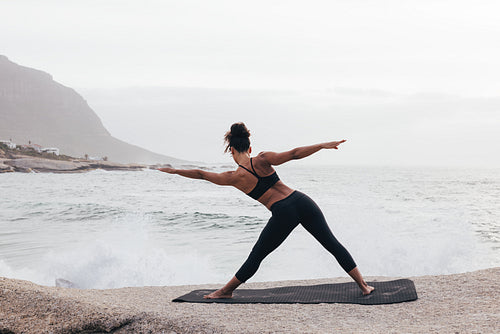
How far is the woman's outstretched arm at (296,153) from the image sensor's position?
4426 millimetres

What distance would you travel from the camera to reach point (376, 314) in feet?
15.0

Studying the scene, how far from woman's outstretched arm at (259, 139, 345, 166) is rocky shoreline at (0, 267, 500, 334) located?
1.56 meters

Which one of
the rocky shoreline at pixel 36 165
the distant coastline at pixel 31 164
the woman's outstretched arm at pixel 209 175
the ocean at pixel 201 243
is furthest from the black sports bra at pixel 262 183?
the rocky shoreline at pixel 36 165

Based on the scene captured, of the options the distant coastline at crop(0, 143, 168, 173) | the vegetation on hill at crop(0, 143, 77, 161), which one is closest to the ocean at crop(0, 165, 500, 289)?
the distant coastline at crop(0, 143, 168, 173)

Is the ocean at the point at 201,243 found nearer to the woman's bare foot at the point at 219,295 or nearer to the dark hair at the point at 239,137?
the woman's bare foot at the point at 219,295

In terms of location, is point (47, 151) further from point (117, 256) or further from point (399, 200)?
point (117, 256)

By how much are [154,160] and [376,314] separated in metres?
157

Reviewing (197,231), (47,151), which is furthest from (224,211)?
(47,151)

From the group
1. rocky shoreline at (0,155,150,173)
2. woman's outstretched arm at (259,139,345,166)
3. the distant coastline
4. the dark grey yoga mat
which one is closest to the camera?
woman's outstretched arm at (259,139,345,166)

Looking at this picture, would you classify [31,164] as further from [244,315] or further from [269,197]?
[244,315]

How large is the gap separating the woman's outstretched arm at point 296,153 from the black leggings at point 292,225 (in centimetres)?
49

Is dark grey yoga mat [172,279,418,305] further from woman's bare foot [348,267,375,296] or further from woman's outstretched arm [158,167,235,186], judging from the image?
woman's outstretched arm [158,167,235,186]

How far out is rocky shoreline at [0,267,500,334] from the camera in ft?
13.0

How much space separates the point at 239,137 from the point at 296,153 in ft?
2.74
